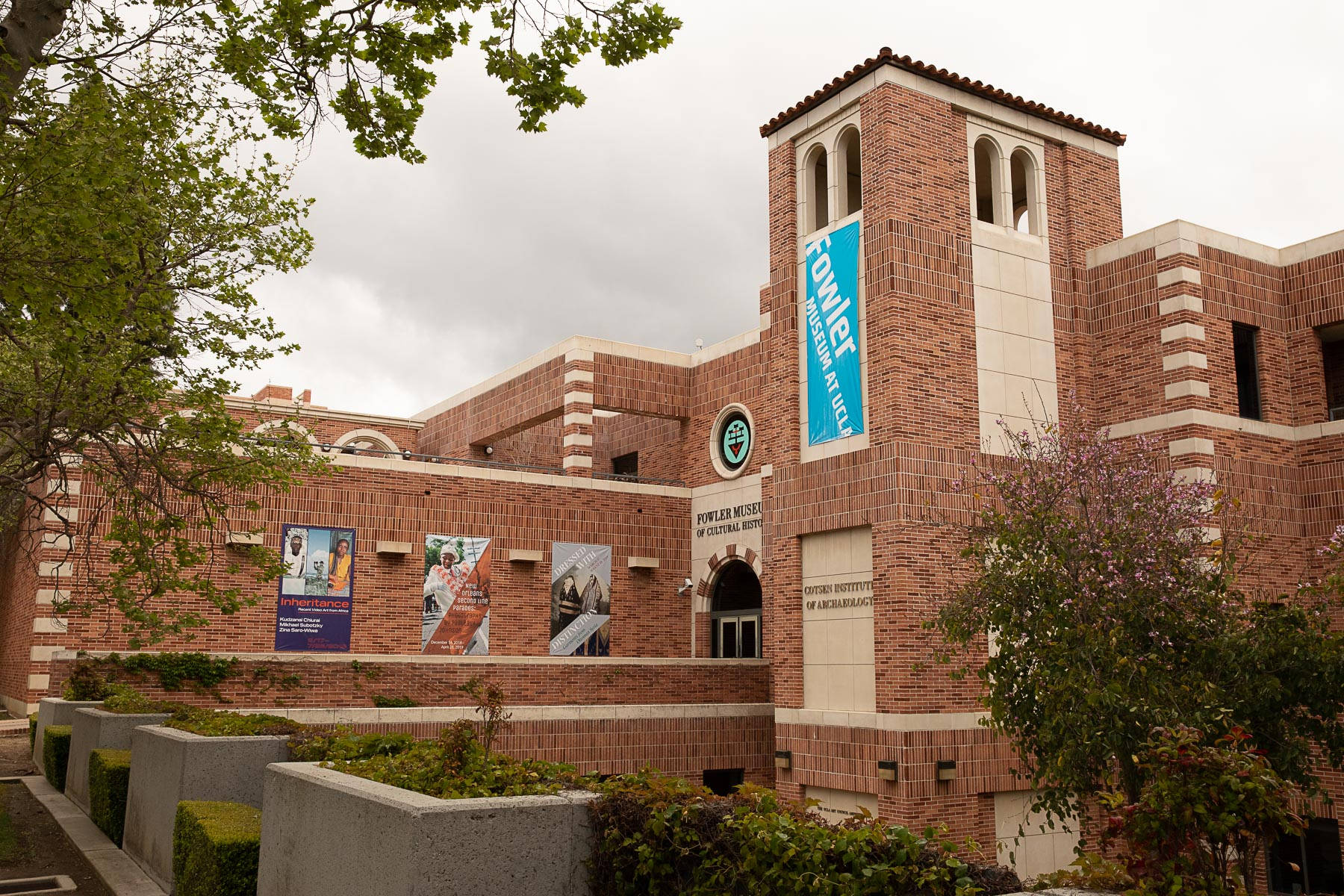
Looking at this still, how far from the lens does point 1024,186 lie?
2280 cm

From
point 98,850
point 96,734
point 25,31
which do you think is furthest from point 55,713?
point 25,31

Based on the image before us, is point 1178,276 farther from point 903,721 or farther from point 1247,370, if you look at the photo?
point 903,721

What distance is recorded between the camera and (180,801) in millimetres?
10438

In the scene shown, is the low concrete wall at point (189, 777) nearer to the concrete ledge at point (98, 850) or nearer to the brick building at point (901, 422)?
the concrete ledge at point (98, 850)

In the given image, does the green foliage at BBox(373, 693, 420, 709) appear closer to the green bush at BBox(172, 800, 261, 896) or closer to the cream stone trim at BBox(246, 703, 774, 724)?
the cream stone trim at BBox(246, 703, 774, 724)

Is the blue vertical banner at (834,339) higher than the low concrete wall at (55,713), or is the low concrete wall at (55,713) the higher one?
the blue vertical banner at (834,339)

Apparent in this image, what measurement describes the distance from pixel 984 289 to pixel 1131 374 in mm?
3197

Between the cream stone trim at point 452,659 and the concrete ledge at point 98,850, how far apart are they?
131 inches

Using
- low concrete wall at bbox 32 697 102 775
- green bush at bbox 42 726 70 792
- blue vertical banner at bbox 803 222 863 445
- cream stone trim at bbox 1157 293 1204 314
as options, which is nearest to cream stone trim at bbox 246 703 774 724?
low concrete wall at bbox 32 697 102 775

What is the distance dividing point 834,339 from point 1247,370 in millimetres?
7926

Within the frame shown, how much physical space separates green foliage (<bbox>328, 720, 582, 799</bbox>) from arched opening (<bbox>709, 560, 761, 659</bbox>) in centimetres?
2013

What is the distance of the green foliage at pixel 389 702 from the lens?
19391 millimetres

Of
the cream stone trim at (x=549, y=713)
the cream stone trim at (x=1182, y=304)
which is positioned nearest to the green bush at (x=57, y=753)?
the cream stone trim at (x=549, y=713)

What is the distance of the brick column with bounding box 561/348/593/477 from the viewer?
29.0 meters
